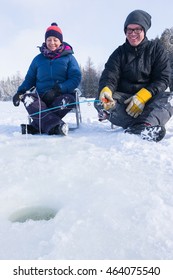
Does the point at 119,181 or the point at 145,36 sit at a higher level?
the point at 145,36

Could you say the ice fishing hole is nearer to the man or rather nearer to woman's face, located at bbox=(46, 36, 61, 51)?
the man

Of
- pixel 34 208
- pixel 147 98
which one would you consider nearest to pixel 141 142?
pixel 147 98

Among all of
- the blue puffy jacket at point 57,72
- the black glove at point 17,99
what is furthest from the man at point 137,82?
the black glove at point 17,99

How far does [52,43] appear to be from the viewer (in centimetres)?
448

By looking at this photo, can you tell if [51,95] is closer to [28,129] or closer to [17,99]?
[17,99]

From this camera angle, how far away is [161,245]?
1349 mm

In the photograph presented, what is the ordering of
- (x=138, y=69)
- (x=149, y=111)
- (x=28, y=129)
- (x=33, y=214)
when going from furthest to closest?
(x=28, y=129) → (x=138, y=69) → (x=149, y=111) → (x=33, y=214)

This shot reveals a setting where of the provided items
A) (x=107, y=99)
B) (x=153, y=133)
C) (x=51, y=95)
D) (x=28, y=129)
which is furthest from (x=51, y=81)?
(x=153, y=133)

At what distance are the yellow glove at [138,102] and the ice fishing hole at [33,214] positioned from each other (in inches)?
84.3

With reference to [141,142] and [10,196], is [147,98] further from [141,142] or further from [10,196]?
[10,196]

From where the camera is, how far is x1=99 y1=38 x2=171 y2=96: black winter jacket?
3771 mm

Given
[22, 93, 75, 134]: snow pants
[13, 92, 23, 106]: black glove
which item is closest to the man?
[22, 93, 75, 134]: snow pants

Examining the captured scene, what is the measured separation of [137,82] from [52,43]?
151cm

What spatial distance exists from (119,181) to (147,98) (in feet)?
5.87
